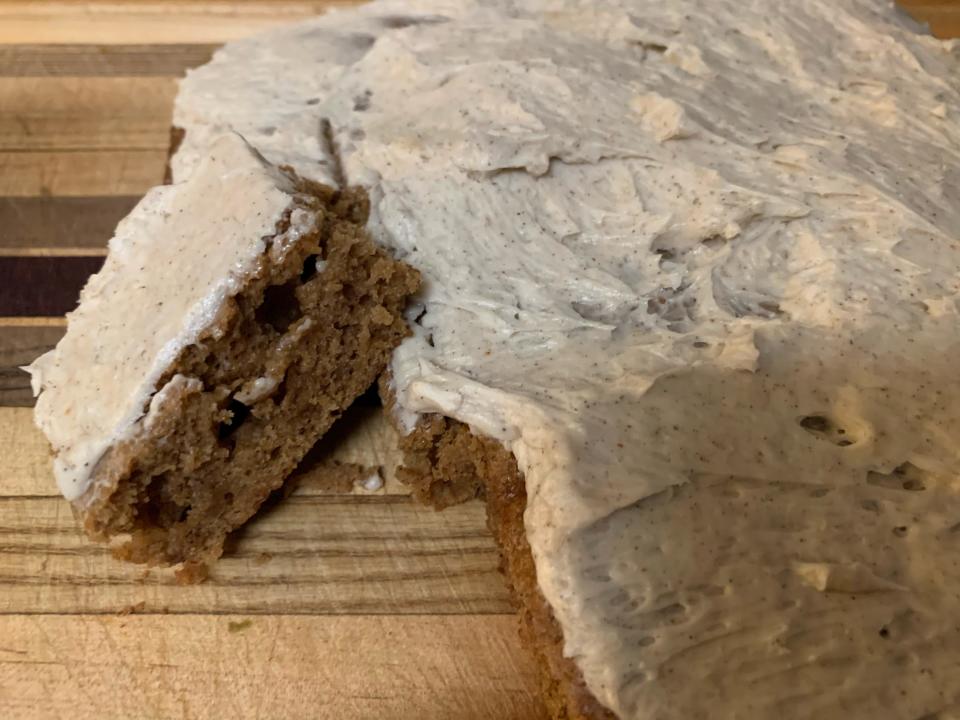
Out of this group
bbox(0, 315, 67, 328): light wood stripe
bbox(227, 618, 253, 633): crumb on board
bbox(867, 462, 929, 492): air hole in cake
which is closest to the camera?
bbox(867, 462, 929, 492): air hole in cake

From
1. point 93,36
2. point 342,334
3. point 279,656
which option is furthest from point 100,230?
point 279,656

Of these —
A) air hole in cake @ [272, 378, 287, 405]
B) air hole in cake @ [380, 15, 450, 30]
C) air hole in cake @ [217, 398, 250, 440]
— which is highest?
air hole in cake @ [380, 15, 450, 30]

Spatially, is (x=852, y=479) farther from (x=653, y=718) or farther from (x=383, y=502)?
(x=383, y=502)

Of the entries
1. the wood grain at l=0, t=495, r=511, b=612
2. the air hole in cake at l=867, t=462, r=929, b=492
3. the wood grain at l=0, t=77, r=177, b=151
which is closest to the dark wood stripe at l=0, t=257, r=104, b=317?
the wood grain at l=0, t=77, r=177, b=151

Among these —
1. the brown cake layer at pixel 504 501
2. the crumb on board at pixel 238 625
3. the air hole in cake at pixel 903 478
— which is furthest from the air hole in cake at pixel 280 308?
the air hole in cake at pixel 903 478

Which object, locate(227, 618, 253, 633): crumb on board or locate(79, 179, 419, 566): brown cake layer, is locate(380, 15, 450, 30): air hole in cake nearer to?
locate(79, 179, 419, 566): brown cake layer

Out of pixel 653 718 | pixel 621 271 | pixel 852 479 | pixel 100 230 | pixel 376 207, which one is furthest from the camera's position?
pixel 100 230

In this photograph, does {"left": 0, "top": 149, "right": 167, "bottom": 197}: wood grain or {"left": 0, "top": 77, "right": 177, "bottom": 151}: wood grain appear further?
{"left": 0, "top": 77, "right": 177, "bottom": 151}: wood grain
